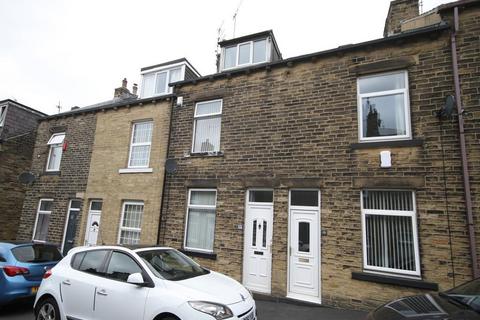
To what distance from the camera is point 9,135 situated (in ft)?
45.9

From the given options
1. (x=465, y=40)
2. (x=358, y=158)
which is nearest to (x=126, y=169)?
(x=358, y=158)

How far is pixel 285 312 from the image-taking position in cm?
629

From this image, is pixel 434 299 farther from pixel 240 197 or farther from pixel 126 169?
pixel 126 169

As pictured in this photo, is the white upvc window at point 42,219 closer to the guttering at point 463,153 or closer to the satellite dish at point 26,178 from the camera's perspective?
the satellite dish at point 26,178

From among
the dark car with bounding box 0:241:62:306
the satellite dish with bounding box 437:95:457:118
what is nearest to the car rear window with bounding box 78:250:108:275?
the dark car with bounding box 0:241:62:306

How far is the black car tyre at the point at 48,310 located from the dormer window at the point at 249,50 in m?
9.01

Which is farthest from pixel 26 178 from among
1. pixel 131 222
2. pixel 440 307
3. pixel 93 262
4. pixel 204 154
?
pixel 440 307

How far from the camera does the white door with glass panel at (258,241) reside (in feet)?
25.1

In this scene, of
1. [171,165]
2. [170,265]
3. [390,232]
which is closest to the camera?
[170,265]

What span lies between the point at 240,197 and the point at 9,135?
12883 millimetres

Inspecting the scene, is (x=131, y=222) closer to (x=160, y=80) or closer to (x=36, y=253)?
(x=36, y=253)

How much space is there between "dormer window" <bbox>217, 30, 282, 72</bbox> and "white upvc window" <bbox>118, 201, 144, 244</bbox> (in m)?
6.22

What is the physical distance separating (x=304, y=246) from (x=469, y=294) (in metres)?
4.06

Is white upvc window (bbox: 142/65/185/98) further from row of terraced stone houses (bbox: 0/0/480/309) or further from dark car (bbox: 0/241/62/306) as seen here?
dark car (bbox: 0/241/62/306)
